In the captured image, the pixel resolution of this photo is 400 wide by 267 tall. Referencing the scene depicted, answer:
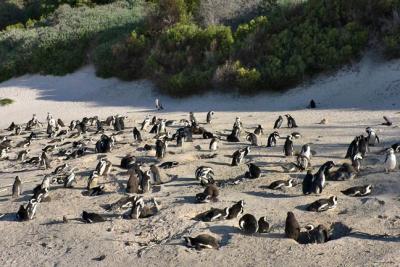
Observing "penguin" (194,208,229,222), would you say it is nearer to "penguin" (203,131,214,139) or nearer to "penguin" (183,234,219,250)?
"penguin" (183,234,219,250)

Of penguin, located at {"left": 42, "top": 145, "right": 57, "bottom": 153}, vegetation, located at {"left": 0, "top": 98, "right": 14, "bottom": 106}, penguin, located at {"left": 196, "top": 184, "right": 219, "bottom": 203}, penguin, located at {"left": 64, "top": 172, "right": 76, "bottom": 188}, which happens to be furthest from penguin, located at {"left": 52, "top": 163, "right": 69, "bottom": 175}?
vegetation, located at {"left": 0, "top": 98, "right": 14, "bottom": 106}

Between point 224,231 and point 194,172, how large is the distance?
11.5 feet

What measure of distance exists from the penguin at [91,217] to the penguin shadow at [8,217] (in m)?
1.51

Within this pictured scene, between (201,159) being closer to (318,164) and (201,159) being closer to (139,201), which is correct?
(318,164)

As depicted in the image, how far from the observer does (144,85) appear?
2662 centimetres

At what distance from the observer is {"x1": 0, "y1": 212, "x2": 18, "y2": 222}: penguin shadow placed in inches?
427

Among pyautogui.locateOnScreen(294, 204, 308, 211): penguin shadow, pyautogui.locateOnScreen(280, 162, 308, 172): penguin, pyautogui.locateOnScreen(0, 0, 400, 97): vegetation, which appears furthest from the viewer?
pyautogui.locateOnScreen(0, 0, 400, 97): vegetation

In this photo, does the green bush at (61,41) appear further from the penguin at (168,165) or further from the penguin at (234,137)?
the penguin at (168,165)

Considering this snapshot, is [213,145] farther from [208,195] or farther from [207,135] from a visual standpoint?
[208,195]

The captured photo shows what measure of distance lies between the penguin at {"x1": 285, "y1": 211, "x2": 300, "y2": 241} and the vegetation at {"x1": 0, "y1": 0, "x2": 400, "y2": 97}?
1389cm

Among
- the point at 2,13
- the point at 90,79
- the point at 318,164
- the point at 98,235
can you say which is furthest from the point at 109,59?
the point at 2,13

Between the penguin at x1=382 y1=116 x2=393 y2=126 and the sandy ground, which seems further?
the penguin at x1=382 y1=116 x2=393 y2=126

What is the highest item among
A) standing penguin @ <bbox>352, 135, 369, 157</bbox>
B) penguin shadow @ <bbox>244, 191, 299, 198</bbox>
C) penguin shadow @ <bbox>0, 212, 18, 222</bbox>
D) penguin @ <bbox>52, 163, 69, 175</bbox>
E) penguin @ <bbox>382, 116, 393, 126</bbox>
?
penguin @ <bbox>382, 116, 393, 126</bbox>

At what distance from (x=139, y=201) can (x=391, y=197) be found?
13.9 ft
